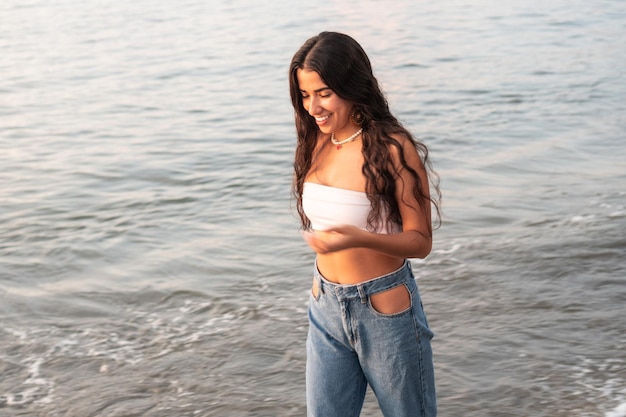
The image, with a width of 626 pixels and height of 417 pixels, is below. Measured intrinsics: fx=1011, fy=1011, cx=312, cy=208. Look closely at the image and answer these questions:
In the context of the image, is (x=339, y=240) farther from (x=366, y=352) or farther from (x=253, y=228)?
(x=253, y=228)

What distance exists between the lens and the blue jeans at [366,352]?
10.8 ft

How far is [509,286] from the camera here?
6832 millimetres

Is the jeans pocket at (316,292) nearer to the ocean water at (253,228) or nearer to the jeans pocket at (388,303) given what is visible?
the jeans pocket at (388,303)

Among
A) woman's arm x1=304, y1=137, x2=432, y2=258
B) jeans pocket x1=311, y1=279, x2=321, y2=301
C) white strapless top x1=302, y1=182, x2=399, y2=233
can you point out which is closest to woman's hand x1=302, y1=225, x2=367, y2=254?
woman's arm x1=304, y1=137, x2=432, y2=258

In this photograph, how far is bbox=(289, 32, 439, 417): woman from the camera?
3246 millimetres

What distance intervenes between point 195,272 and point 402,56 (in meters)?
10.2

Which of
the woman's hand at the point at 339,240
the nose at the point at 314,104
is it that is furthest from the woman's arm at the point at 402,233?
the nose at the point at 314,104

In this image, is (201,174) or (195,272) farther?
(201,174)

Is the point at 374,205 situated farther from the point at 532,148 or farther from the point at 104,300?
the point at 532,148

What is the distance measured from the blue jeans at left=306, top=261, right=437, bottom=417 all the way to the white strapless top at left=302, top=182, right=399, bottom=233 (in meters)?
0.19

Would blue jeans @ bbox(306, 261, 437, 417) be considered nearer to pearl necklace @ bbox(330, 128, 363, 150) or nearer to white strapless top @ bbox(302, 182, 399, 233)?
white strapless top @ bbox(302, 182, 399, 233)

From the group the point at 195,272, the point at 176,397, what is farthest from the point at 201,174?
the point at 176,397

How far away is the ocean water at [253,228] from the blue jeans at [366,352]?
1.44 metres

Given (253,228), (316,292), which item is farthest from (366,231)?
(253,228)
